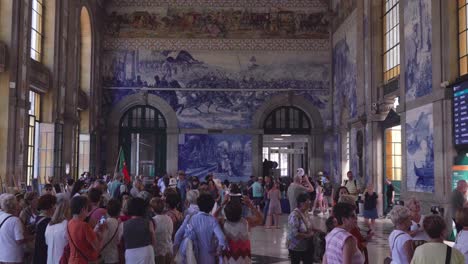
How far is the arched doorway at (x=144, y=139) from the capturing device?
26.1 meters

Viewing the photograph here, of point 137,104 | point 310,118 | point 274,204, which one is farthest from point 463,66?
point 137,104

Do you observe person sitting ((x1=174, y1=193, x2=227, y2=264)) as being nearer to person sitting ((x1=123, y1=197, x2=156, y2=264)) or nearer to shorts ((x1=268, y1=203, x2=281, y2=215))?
person sitting ((x1=123, y1=197, x2=156, y2=264))

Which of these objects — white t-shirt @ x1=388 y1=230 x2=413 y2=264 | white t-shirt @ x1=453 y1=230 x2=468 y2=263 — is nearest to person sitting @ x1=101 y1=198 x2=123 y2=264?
white t-shirt @ x1=388 y1=230 x2=413 y2=264

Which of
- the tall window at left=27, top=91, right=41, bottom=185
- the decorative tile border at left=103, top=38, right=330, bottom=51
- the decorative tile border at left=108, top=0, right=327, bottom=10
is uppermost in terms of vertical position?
the decorative tile border at left=108, top=0, right=327, bottom=10

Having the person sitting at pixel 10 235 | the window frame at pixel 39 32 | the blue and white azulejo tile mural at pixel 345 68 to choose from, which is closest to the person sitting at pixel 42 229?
the person sitting at pixel 10 235

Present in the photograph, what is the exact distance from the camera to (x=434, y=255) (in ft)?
12.5

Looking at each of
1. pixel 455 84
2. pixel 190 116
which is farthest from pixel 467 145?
pixel 190 116

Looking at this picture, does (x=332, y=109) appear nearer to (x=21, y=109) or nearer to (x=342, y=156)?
(x=342, y=156)

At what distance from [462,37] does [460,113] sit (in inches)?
74.1

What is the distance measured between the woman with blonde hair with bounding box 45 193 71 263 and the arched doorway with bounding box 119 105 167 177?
20629mm

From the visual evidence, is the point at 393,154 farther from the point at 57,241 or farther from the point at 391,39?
the point at 57,241

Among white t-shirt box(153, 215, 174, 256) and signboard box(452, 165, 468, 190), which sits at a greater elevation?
signboard box(452, 165, 468, 190)

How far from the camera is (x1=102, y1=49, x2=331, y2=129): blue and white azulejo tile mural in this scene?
25969 mm

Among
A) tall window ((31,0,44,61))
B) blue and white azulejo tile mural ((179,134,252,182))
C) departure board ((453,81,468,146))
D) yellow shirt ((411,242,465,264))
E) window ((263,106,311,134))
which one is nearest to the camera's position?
yellow shirt ((411,242,465,264))
